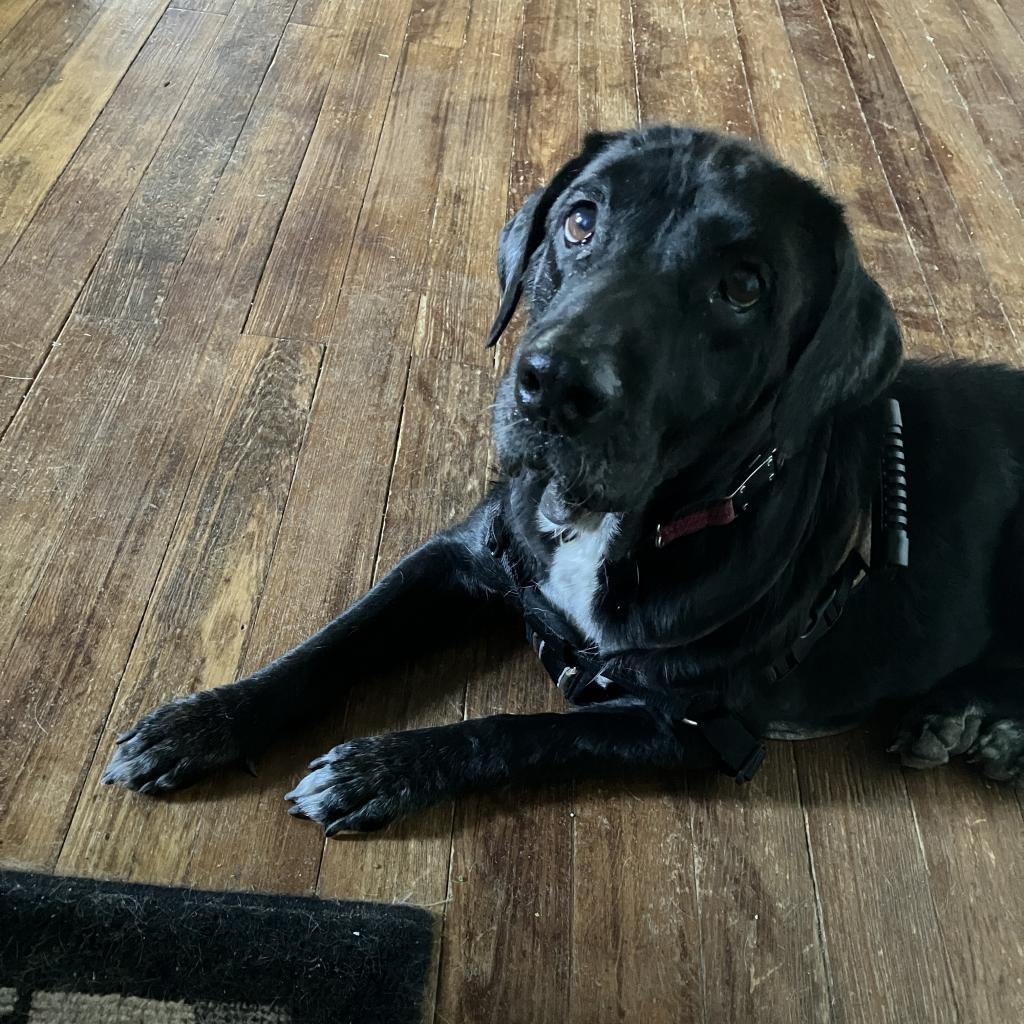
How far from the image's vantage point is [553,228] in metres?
1.41

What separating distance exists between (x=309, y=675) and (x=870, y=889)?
959 mm

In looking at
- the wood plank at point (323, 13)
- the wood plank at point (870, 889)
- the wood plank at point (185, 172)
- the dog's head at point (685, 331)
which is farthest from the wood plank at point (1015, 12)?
the wood plank at point (870, 889)

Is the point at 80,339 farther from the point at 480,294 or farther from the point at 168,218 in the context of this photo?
the point at 480,294

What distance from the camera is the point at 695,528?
53.9 inches

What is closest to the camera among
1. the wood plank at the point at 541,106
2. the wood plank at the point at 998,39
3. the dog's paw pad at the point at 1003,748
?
the dog's paw pad at the point at 1003,748

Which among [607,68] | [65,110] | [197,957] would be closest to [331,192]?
[65,110]

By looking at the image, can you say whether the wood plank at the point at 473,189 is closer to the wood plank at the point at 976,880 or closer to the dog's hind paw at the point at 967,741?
the dog's hind paw at the point at 967,741

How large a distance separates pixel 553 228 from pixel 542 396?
398 mm

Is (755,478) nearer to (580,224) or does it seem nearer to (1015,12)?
(580,224)

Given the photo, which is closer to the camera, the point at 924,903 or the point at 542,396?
the point at 542,396

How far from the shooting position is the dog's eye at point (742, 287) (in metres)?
1.23

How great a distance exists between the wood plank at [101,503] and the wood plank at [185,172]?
0.05 metres

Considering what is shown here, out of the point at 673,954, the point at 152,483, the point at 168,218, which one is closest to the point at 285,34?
the point at 168,218

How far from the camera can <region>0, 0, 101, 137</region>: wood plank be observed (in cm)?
266
